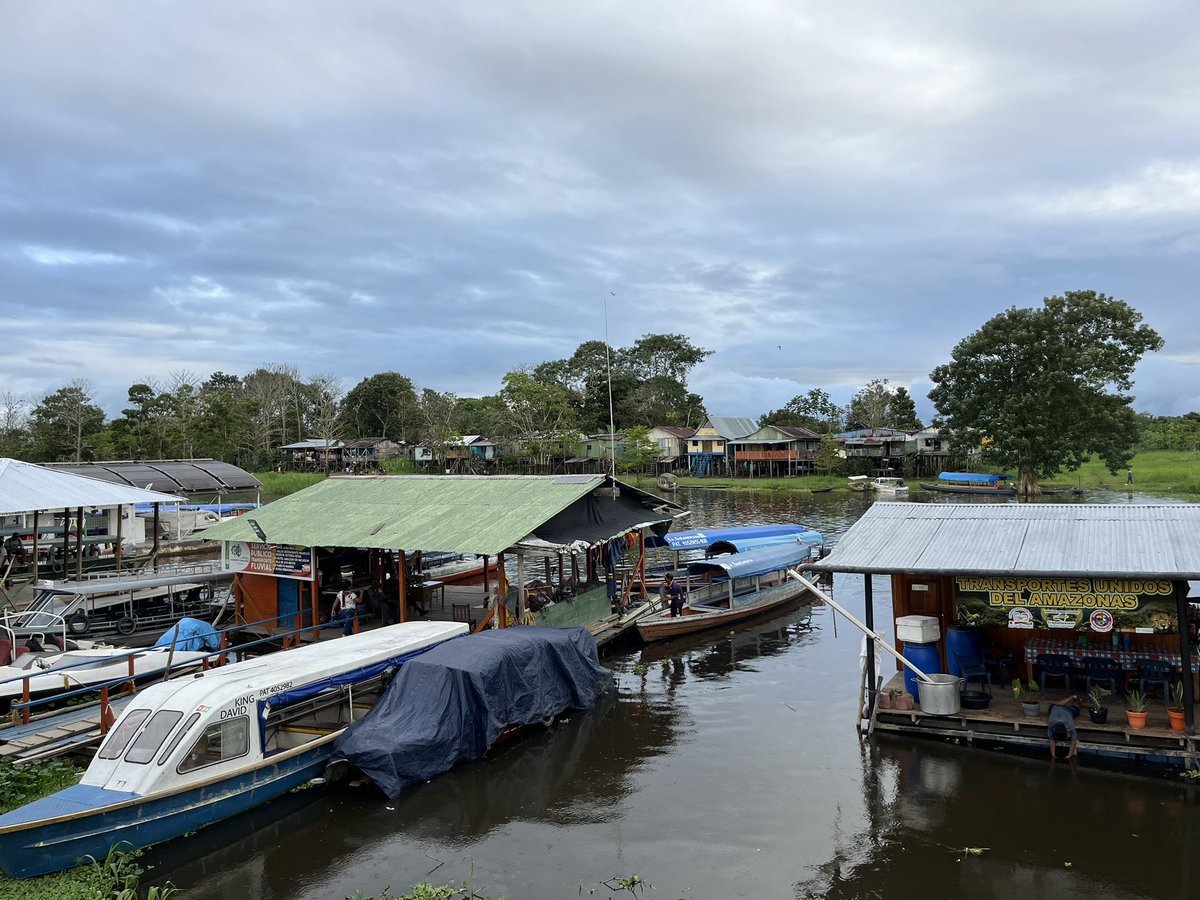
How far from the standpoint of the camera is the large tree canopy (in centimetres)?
5619

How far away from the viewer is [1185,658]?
39.0 ft

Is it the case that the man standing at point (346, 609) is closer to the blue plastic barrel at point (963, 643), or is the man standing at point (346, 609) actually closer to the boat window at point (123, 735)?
the boat window at point (123, 735)

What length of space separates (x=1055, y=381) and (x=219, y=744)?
57.8 m

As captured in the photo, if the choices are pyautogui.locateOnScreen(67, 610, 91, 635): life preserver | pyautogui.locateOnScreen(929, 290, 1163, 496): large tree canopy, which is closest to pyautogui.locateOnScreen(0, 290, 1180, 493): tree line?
pyautogui.locateOnScreen(929, 290, 1163, 496): large tree canopy

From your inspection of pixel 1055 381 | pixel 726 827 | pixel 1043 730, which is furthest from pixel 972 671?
pixel 1055 381

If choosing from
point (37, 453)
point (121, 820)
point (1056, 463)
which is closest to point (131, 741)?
point (121, 820)

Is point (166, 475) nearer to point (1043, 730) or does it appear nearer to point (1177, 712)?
point (1043, 730)

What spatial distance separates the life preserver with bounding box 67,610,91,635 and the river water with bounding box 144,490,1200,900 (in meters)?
11.0

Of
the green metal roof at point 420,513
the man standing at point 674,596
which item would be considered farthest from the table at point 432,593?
the man standing at point 674,596

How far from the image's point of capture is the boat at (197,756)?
10.3 m

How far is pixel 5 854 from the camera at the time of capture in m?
9.97

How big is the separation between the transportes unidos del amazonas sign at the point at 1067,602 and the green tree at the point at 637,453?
2722 inches

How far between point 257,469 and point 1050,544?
90.4m

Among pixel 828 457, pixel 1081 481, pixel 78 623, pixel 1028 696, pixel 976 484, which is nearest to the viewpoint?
pixel 1028 696
